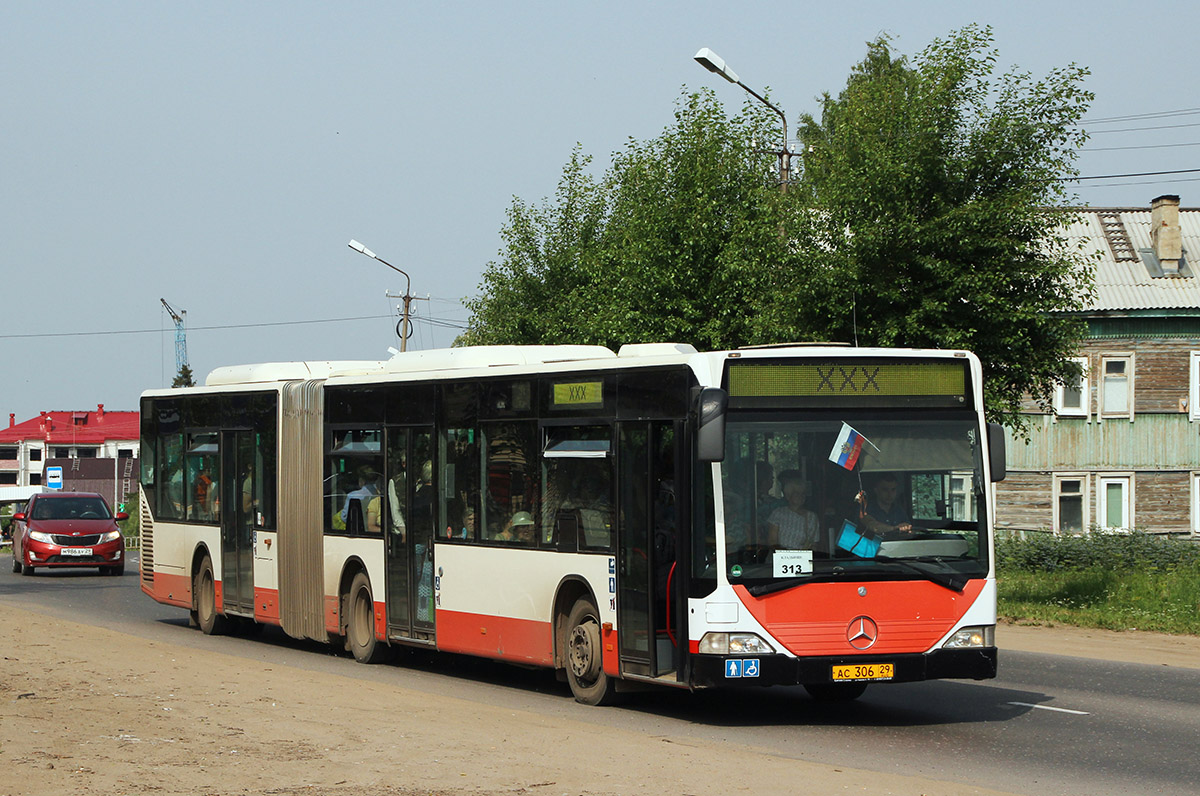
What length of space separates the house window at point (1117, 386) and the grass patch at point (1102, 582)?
4984 millimetres

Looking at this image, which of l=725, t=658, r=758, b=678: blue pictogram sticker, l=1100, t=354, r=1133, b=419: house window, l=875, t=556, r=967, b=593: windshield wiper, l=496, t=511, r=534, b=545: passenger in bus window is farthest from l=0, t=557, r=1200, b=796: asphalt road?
l=1100, t=354, r=1133, b=419: house window

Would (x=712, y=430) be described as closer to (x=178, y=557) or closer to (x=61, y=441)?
(x=178, y=557)

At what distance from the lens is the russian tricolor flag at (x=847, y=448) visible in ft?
39.6

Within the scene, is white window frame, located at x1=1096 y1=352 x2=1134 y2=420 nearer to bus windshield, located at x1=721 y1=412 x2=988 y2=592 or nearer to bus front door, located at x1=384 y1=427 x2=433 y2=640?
bus front door, located at x1=384 y1=427 x2=433 y2=640

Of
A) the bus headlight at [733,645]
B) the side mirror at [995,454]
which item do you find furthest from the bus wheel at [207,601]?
the side mirror at [995,454]

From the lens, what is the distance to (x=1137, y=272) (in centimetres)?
4356

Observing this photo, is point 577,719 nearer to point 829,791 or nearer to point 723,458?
point 723,458

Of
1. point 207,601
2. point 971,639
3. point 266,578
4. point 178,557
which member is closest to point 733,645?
point 971,639

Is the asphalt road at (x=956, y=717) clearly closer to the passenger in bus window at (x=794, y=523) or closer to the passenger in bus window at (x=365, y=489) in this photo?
the passenger in bus window at (x=794, y=523)

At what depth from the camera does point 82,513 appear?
35469 mm

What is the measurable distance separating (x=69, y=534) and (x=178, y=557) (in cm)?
1388

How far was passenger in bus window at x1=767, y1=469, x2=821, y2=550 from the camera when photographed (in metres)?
11.8

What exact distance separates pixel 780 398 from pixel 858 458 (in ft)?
2.42

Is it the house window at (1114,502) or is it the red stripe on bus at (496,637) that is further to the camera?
the house window at (1114,502)
